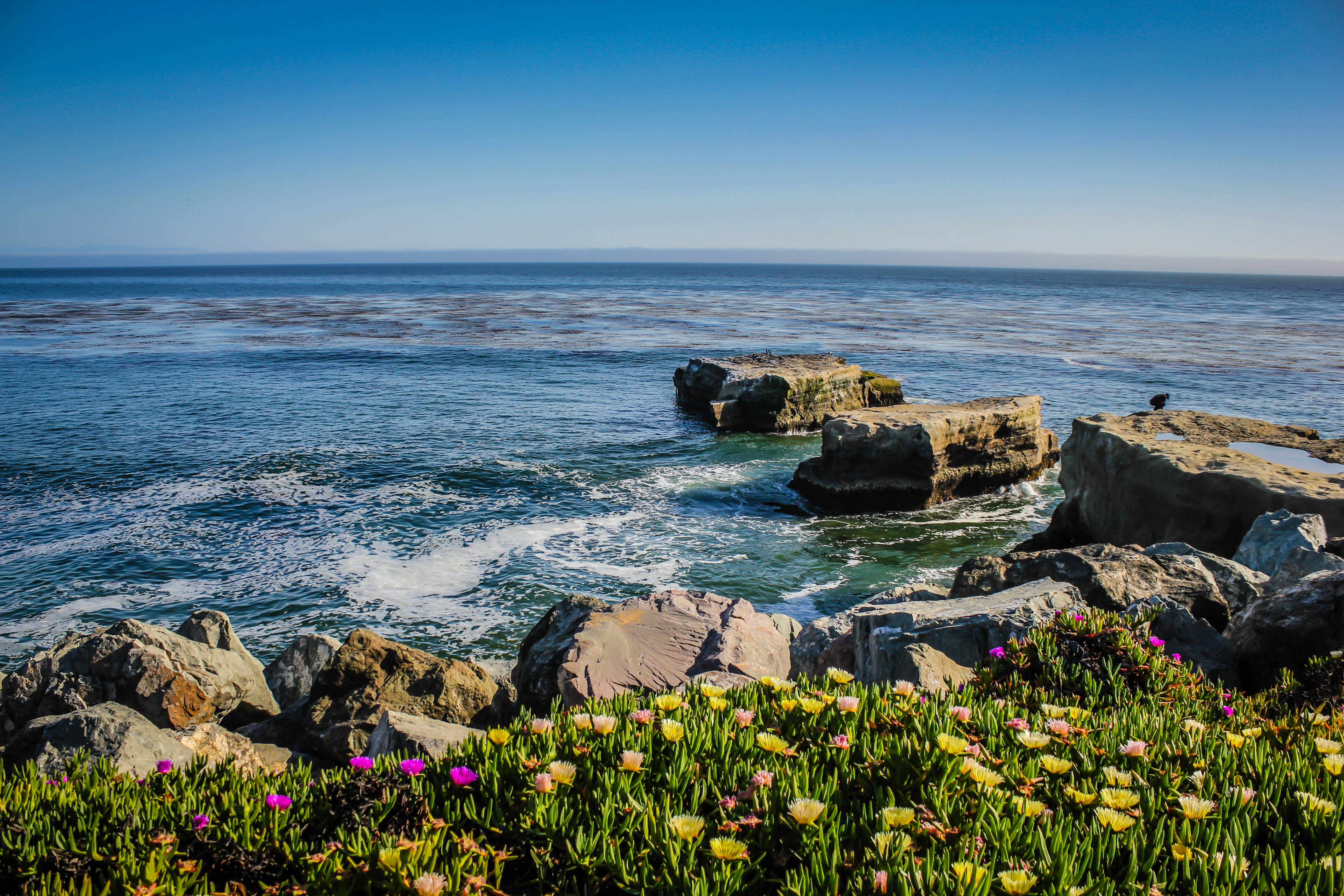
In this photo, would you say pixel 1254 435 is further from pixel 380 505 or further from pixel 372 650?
pixel 380 505

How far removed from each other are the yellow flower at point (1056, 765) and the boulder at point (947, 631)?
208cm

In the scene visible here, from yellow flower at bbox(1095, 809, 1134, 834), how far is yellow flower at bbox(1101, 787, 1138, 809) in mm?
83

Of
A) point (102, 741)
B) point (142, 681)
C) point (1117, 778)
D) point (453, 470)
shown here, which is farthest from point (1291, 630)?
point (453, 470)

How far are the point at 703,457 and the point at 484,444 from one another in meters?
7.65

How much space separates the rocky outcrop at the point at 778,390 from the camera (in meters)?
30.9

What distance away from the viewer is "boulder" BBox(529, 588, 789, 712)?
8.29 metres

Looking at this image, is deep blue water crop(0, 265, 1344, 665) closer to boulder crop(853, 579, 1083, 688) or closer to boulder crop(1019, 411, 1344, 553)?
boulder crop(1019, 411, 1344, 553)

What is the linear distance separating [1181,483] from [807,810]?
1491 centimetres

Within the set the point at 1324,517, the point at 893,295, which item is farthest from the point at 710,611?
the point at 893,295

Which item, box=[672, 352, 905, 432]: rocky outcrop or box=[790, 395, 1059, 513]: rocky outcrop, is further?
box=[672, 352, 905, 432]: rocky outcrop

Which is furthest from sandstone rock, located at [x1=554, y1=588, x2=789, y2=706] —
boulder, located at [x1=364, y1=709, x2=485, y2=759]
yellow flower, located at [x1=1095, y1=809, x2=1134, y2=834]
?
yellow flower, located at [x1=1095, y1=809, x2=1134, y2=834]

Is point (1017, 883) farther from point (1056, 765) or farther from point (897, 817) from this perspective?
point (1056, 765)

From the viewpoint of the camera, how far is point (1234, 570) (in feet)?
32.0

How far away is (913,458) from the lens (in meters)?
21.4
